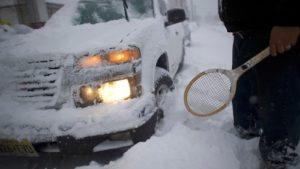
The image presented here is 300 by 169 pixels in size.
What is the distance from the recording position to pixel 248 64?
242cm

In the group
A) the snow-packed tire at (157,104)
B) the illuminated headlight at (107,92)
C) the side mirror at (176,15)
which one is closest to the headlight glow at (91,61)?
the illuminated headlight at (107,92)

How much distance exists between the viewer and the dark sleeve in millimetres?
2057

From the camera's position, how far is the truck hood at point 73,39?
9.25ft

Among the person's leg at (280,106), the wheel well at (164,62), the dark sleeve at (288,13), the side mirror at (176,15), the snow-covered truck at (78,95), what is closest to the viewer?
the dark sleeve at (288,13)

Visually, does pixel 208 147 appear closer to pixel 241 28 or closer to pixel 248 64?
pixel 248 64

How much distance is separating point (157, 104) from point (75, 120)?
0.97m

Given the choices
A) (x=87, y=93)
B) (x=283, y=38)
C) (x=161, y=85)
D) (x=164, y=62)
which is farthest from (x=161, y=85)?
(x=283, y=38)

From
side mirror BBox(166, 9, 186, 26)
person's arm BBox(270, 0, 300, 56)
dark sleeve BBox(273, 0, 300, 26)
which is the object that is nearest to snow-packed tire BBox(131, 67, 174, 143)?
side mirror BBox(166, 9, 186, 26)

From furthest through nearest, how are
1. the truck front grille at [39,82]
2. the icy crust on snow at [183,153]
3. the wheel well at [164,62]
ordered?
the wheel well at [164,62], the truck front grille at [39,82], the icy crust on snow at [183,153]

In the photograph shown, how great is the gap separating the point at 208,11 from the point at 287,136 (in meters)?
63.5

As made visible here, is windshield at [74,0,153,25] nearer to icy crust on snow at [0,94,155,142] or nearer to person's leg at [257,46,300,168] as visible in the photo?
icy crust on snow at [0,94,155,142]

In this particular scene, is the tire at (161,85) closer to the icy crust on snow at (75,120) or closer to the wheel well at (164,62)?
the wheel well at (164,62)

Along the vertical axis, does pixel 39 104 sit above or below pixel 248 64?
below

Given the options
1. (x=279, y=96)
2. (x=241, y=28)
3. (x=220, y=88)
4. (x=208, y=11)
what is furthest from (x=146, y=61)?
(x=208, y=11)
